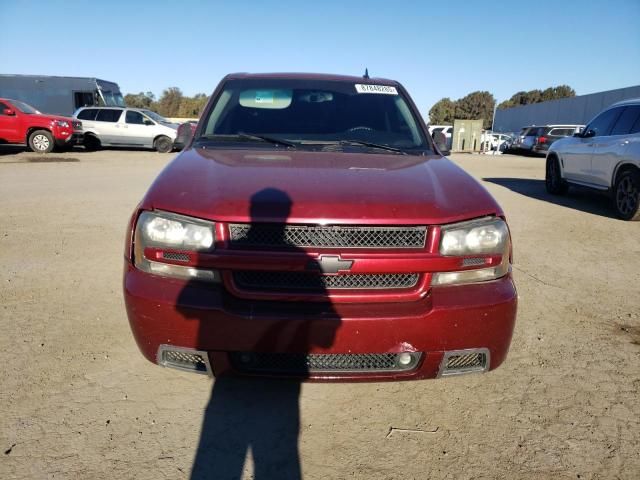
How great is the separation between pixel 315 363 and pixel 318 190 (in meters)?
0.79

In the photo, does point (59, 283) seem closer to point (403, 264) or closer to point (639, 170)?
point (403, 264)

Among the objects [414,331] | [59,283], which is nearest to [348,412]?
[414,331]

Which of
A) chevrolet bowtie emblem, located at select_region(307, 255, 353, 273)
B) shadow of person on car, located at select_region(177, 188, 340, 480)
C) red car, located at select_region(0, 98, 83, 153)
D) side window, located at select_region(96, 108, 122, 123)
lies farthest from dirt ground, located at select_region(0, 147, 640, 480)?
side window, located at select_region(96, 108, 122, 123)

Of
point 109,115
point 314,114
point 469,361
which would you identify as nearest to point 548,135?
point 109,115

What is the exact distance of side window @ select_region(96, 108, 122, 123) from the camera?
18.6 meters

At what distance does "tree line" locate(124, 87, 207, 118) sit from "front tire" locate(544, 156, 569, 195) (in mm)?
64908

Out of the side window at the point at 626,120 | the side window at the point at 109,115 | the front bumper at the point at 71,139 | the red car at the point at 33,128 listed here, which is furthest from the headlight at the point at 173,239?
the side window at the point at 109,115

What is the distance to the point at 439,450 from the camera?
7.18 feet

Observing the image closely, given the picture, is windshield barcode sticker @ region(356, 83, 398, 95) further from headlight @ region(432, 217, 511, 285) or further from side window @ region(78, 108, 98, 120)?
side window @ region(78, 108, 98, 120)

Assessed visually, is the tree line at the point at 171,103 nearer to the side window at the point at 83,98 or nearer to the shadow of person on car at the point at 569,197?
the side window at the point at 83,98

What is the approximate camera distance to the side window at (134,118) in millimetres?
18725

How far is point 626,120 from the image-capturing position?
7543mm

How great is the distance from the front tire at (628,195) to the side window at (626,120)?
2.37 ft

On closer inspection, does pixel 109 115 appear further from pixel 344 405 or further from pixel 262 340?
pixel 262 340
